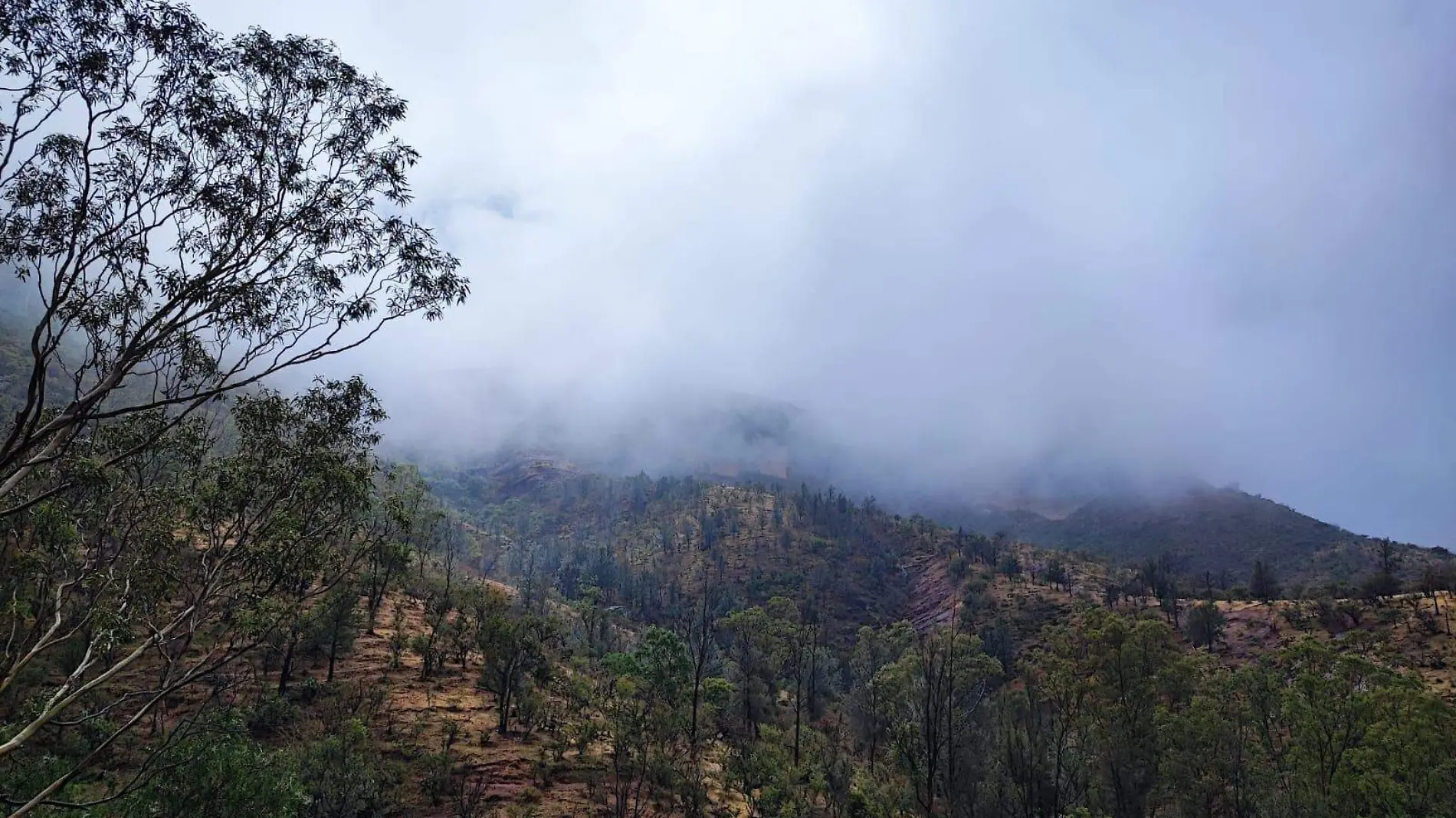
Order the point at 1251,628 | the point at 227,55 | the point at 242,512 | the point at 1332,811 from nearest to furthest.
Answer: the point at 227,55
the point at 242,512
the point at 1332,811
the point at 1251,628

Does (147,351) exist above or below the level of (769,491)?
below

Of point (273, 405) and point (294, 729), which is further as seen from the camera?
point (294, 729)

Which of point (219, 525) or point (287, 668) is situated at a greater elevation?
point (219, 525)

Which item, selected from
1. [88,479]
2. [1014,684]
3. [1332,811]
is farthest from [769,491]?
[88,479]

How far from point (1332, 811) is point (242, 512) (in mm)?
36636

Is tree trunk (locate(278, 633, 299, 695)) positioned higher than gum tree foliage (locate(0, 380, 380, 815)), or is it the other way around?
gum tree foliage (locate(0, 380, 380, 815))

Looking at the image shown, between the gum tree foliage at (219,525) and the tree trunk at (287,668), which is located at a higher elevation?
the gum tree foliage at (219,525)

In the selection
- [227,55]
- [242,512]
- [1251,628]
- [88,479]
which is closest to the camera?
[227,55]

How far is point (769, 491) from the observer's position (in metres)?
194

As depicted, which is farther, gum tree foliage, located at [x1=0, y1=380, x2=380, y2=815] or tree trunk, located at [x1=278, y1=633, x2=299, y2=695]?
tree trunk, located at [x1=278, y1=633, x2=299, y2=695]

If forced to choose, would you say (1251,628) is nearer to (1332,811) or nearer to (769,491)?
(1332,811)

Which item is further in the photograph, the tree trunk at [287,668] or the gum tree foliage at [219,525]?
the tree trunk at [287,668]

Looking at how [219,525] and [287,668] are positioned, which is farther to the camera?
[287,668]

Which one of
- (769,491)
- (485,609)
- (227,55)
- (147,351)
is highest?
(769,491)
